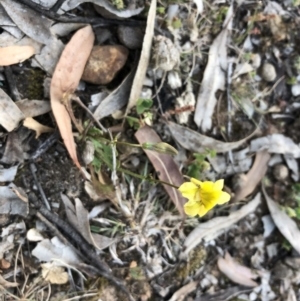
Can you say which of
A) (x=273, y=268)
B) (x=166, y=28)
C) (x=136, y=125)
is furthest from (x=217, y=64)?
(x=273, y=268)

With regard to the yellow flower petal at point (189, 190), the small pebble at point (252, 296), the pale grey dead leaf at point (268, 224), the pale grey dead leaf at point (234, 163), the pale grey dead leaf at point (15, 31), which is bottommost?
the small pebble at point (252, 296)

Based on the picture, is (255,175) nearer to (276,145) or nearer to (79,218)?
(276,145)

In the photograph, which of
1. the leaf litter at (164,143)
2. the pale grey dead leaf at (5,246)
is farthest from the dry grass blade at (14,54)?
the pale grey dead leaf at (5,246)

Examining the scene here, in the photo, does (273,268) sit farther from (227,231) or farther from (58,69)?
(58,69)

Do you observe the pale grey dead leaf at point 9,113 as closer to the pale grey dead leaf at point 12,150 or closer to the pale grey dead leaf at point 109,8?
the pale grey dead leaf at point 12,150

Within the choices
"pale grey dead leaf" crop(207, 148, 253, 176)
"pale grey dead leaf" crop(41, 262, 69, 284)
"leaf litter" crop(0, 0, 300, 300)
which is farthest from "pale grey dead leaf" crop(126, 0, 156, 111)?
"pale grey dead leaf" crop(41, 262, 69, 284)

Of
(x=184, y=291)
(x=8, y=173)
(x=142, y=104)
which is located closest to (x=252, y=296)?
(x=184, y=291)

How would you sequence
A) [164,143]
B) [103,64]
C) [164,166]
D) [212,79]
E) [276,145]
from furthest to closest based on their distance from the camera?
[276,145]
[212,79]
[164,166]
[103,64]
[164,143]
